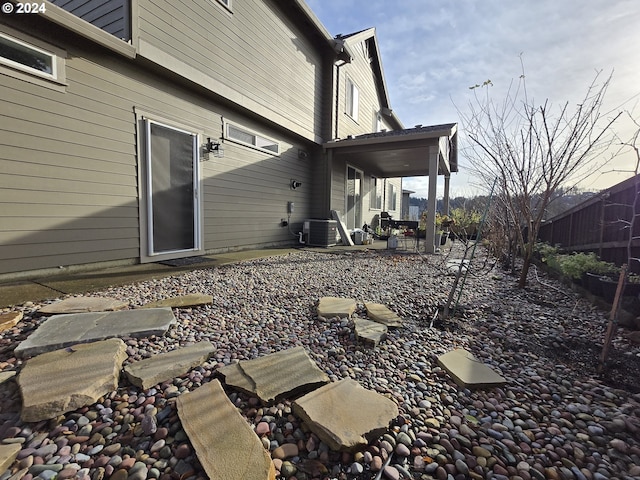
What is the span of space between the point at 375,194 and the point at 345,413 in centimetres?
1096

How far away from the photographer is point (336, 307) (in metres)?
2.56

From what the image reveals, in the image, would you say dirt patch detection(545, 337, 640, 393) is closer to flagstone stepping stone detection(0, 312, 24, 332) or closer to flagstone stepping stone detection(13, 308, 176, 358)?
flagstone stepping stone detection(13, 308, 176, 358)

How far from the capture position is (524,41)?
Answer: 13.0 feet

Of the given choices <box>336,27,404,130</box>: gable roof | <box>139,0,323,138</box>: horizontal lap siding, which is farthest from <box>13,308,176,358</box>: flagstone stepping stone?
<box>336,27,404,130</box>: gable roof

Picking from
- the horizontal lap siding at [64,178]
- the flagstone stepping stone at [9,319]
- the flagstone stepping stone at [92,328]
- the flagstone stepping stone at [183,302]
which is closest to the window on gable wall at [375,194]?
the horizontal lap siding at [64,178]

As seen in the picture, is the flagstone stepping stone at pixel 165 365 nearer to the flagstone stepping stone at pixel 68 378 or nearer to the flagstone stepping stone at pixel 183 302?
the flagstone stepping stone at pixel 68 378

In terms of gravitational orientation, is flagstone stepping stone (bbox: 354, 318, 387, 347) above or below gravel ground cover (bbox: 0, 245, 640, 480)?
above

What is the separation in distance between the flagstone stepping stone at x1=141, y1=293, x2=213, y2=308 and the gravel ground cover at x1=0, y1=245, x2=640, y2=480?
4.4 inches

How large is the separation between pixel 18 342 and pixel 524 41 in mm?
6131

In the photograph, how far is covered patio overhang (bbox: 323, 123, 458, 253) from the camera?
6375 millimetres

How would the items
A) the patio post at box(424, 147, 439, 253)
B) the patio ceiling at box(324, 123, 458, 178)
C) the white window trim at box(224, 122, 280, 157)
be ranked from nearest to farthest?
the white window trim at box(224, 122, 280, 157)
the patio post at box(424, 147, 439, 253)
the patio ceiling at box(324, 123, 458, 178)

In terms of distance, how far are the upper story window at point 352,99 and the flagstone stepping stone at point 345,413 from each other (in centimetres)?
880

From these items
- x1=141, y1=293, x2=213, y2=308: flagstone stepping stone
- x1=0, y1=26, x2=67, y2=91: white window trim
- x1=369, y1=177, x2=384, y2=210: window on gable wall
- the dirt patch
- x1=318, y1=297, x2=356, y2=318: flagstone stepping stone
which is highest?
x1=0, y1=26, x2=67, y2=91: white window trim

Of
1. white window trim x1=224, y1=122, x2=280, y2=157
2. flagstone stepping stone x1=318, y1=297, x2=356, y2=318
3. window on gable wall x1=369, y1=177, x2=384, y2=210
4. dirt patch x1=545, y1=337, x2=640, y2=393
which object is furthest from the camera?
window on gable wall x1=369, y1=177, x2=384, y2=210
